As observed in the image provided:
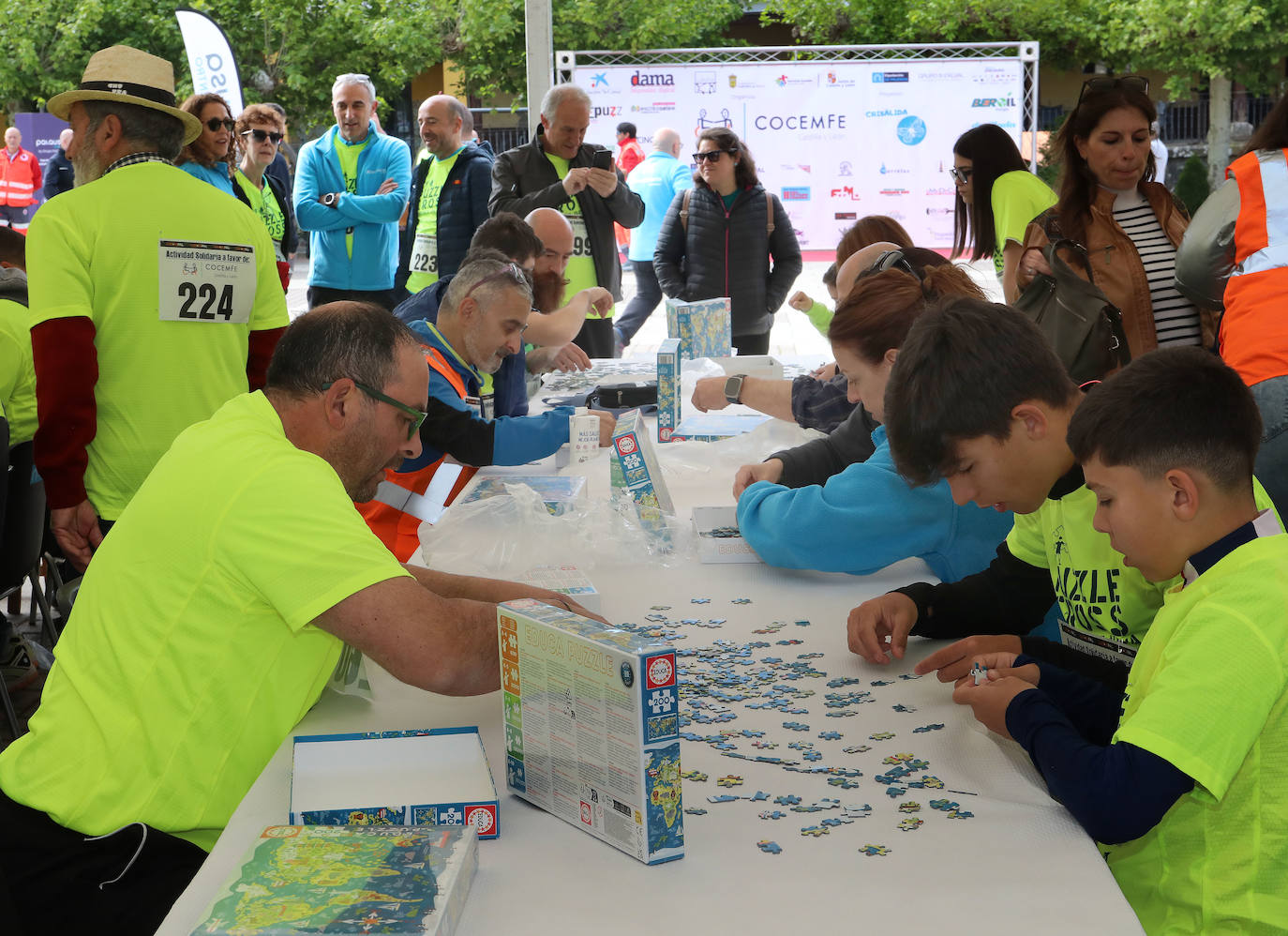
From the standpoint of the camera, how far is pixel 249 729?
5.56ft

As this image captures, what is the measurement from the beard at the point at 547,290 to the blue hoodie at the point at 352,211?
1940mm

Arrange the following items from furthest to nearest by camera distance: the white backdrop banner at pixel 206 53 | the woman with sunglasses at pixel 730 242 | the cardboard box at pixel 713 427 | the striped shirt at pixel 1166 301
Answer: the white backdrop banner at pixel 206 53
the woman with sunglasses at pixel 730 242
the cardboard box at pixel 713 427
the striped shirt at pixel 1166 301

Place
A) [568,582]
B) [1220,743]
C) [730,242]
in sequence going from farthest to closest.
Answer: [730,242] < [568,582] < [1220,743]

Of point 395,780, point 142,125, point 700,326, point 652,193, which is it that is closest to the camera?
point 395,780

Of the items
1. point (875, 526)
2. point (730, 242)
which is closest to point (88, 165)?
point (875, 526)

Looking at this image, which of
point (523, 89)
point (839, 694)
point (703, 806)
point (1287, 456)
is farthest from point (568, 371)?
point (523, 89)

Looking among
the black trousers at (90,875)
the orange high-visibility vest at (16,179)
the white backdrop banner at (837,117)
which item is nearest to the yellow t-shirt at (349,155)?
the black trousers at (90,875)

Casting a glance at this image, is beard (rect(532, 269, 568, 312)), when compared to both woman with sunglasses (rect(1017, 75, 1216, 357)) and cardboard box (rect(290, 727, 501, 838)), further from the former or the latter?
cardboard box (rect(290, 727, 501, 838))

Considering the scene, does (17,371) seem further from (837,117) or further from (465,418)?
(837,117)

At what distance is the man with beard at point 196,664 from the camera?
5.31ft

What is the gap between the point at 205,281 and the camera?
3.26 m

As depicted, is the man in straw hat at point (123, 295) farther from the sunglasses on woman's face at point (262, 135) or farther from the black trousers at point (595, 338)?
the sunglasses on woman's face at point (262, 135)

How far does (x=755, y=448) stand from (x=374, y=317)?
1.95 meters

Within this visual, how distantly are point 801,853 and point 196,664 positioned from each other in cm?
85
